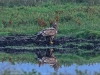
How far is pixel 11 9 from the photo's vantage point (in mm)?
23266

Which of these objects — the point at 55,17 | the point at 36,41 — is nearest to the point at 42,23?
the point at 55,17

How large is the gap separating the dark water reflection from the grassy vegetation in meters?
4.91

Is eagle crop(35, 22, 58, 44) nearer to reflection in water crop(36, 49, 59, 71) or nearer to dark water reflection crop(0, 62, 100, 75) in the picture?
reflection in water crop(36, 49, 59, 71)

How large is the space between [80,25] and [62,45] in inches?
115

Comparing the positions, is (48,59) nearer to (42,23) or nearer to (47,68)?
(47,68)

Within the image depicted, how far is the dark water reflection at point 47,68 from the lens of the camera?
40.8ft

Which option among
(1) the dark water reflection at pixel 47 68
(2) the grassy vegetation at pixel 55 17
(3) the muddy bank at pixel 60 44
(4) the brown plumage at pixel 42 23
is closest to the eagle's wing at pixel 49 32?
(3) the muddy bank at pixel 60 44

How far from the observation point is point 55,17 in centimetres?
2117

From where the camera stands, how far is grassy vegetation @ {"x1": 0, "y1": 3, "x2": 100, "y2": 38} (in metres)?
19.4

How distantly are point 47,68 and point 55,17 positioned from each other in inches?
307

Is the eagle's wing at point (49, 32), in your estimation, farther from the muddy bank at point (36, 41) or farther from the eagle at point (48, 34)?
the muddy bank at point (36, 41)

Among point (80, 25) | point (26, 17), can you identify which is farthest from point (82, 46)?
point (26, 17)

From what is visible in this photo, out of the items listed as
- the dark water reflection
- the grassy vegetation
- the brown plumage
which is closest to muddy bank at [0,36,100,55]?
the grassy vegetation

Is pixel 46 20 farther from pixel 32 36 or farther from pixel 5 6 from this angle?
pixel 5 6
